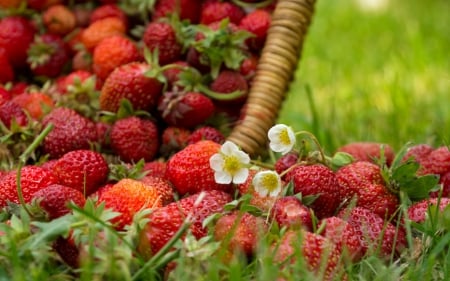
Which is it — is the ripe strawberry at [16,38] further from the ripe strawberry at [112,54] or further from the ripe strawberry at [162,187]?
the ripe strawberry at [162,187]

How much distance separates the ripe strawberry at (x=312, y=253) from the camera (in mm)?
1235

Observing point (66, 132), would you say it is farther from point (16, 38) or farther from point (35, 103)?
point (16, 38)

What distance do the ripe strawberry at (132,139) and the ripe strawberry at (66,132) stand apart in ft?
0.15

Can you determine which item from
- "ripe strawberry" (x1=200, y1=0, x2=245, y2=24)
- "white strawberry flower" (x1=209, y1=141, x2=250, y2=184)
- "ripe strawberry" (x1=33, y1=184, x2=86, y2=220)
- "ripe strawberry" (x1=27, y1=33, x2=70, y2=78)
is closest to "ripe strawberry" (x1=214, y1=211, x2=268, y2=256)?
"white strawberry flower" (x1=209, y1=141, x2=250, y2=184)

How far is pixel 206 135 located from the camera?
1.75 m

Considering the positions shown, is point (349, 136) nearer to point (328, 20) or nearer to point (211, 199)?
point (211, 199)

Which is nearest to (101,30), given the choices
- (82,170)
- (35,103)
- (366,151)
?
(35,103)

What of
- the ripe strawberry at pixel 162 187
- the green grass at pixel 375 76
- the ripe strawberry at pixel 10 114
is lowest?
the green grass at pixel 375 76

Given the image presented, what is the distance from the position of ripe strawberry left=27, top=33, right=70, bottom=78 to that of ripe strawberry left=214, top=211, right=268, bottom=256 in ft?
2.59

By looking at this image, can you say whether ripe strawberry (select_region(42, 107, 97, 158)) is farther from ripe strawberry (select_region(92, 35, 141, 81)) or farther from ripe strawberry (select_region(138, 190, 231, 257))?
ripe strawberry (select_region(138, 190, 231, 257))

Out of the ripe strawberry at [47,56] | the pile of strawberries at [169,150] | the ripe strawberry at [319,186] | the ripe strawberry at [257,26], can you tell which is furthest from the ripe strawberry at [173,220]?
the ripe strawberry at [47,56]

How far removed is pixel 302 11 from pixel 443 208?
60cm

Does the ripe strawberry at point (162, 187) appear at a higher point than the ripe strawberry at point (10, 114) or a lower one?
lower

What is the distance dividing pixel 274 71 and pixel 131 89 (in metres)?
0.29
